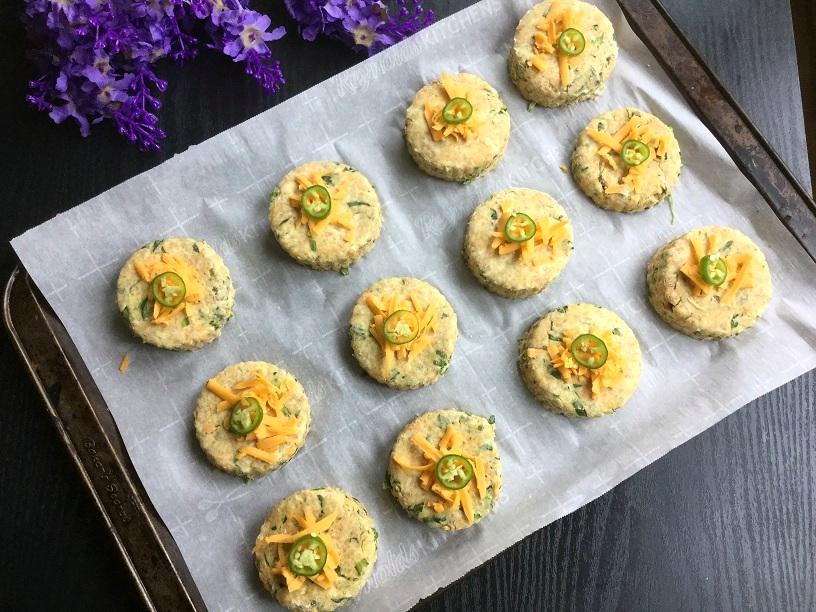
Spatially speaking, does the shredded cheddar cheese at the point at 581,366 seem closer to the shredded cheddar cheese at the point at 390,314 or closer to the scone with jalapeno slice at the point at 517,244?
the scone with jalapeno slice at the point at 517,244

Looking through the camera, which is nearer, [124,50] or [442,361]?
[442,361]

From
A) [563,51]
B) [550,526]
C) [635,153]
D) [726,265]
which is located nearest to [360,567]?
[550,526]

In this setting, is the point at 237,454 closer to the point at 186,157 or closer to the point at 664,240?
the point at 186,157

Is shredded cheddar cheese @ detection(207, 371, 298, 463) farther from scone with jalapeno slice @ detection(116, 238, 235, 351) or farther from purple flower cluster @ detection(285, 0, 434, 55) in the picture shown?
purple flower cluster @ detection(285, 0, 434, 55)

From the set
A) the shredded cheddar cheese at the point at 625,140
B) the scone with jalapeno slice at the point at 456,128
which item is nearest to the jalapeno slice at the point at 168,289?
the scone with jalapeno slice at the point at 456,128

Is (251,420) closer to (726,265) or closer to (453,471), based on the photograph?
(453,471)

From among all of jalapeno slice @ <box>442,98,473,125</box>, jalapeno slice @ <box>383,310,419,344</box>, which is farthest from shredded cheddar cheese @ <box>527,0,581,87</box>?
jalapeno slice @ <box>383,310,419,344</box>

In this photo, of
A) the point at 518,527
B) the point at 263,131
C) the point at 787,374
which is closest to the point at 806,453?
the point at 787,374

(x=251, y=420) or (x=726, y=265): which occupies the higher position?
(x=251, y=420)
